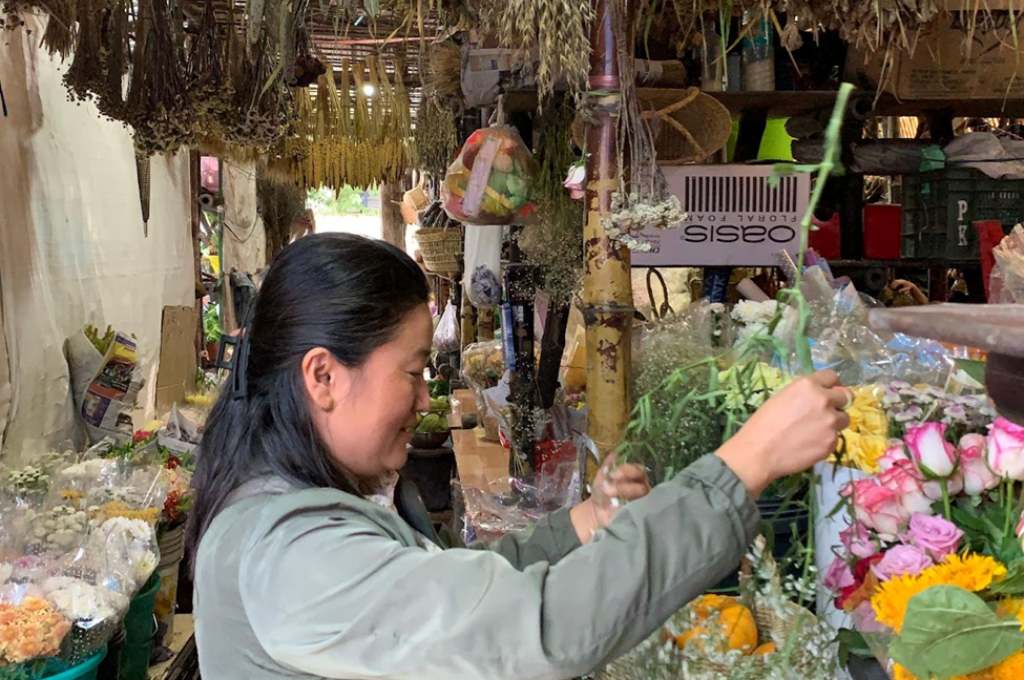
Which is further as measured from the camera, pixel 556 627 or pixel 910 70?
pixel 910 70

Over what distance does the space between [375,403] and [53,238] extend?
10.6 ft

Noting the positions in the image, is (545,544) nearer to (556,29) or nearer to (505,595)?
(505,595)

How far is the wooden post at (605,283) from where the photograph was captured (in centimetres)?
199

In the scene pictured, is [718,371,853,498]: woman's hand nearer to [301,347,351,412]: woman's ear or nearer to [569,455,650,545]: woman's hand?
[569,455,650,545]: woman's hand

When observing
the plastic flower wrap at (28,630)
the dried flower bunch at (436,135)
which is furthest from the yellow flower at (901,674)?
the dried flower bunch at (436,135)

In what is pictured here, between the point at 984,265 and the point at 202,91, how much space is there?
9.33 feet

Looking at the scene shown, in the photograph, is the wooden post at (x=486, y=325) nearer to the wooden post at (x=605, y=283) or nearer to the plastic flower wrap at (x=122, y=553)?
the plastic flower wrap at (x=122, y=553)

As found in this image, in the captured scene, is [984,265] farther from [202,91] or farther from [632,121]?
[202,91]

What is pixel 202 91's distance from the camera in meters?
3.48

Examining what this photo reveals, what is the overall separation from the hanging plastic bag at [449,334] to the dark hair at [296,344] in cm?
568

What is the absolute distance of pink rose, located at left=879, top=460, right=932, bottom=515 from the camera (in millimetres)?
1229

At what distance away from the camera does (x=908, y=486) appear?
1228 millimetres

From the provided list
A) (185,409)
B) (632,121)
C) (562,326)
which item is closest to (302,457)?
(632,121)

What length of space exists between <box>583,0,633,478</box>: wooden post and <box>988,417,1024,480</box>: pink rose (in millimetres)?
883
